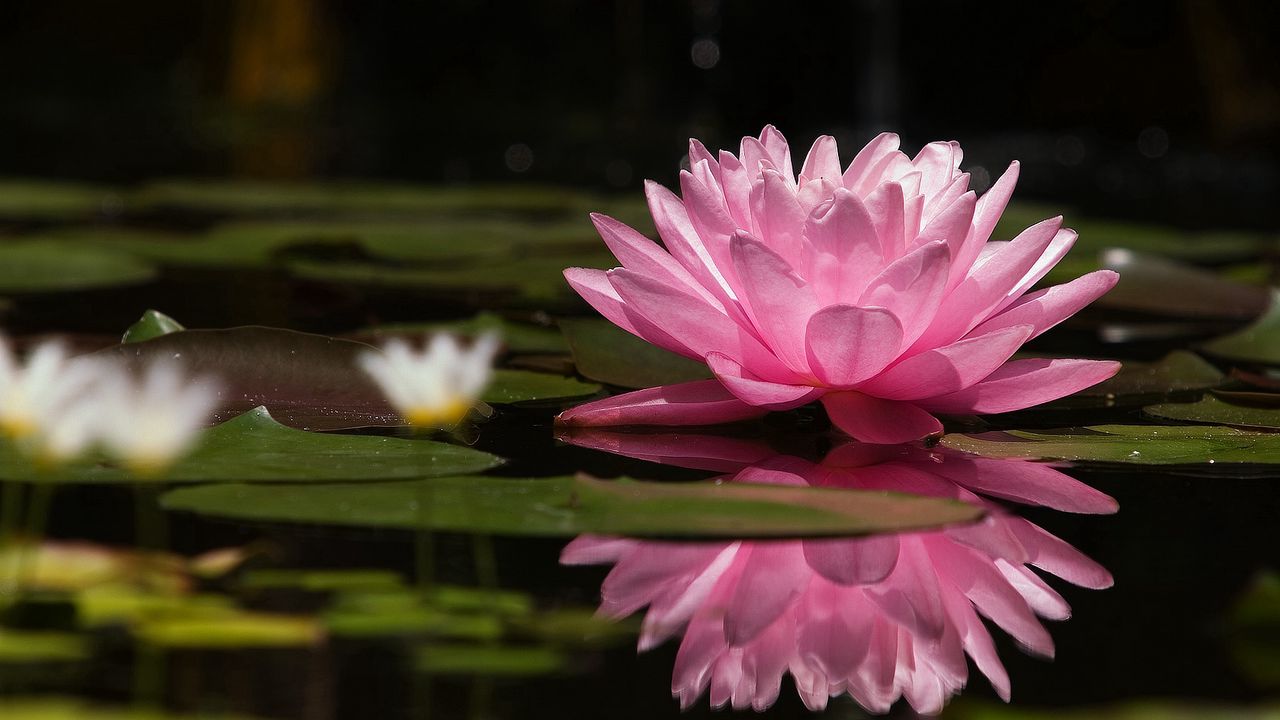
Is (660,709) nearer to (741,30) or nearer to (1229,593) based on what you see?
(1229,593)

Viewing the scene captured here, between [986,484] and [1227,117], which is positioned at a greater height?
[1227,117]

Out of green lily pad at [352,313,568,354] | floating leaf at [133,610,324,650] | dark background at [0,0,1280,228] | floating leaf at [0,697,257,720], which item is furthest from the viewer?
dark background at [0,0,1280,228]

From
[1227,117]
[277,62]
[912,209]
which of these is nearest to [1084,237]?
[912,209]

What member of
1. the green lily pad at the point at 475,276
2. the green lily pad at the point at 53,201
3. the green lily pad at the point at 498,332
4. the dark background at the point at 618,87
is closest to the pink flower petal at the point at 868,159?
the green lily pad at the point at 498,332

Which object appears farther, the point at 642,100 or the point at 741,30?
the point at 642,100

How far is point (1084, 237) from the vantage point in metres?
2.33

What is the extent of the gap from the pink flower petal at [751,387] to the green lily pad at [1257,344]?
631mm

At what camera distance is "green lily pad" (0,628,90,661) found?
21.7 inches

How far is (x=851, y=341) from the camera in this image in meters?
0.88

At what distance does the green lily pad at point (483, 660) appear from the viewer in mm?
547

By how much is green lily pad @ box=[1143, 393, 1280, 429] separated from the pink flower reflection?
25 centimetres

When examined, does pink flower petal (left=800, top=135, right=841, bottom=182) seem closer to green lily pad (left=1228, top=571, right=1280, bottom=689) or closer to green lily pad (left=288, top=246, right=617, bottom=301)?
green lily pad (left=1228, top=571, right=1280, bottom=689)

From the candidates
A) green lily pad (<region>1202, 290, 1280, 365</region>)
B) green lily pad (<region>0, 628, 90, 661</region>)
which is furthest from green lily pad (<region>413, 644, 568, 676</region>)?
green lily pad (<region>1202, 290, 1280, 365</region>)

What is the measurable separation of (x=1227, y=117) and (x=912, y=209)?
4059mm
